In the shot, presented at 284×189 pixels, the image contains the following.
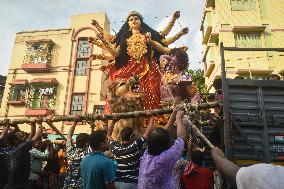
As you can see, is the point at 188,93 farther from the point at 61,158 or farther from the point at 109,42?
the point at 61,158

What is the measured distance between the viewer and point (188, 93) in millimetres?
8234

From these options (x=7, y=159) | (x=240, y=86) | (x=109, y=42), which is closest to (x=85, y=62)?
(x=109, y=42)

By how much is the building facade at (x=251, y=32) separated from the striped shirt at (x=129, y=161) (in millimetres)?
16816

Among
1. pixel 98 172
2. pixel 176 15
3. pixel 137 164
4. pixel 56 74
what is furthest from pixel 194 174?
pixel 56 74

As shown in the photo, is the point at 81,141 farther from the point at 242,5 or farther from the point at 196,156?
the point at 242,5

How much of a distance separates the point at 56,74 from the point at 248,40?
1606 centimetres

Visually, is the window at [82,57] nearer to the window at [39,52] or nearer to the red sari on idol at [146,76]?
the window at [39,52]

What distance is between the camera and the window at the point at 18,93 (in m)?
27.9

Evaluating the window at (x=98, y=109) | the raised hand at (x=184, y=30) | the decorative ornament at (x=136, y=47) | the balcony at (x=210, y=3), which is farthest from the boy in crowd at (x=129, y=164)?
the balcony at (x=210, y=3)

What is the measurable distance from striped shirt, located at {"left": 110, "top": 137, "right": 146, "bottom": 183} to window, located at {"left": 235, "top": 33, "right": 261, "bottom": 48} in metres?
18.9

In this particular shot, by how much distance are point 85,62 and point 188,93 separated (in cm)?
2070

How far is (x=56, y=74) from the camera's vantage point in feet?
92.0

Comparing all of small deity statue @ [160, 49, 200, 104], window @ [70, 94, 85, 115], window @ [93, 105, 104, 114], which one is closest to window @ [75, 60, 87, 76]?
window @ [70, 94, 85, 115]

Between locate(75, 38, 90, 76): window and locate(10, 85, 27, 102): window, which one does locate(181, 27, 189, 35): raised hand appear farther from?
locate(10, 85, 27, 102): window
